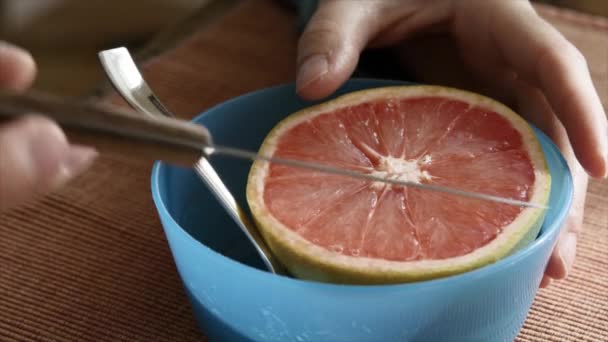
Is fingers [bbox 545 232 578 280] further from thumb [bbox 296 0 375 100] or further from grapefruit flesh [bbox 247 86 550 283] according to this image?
thumb [bbox 296 0 375 100]

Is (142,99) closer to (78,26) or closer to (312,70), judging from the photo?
(312,70)

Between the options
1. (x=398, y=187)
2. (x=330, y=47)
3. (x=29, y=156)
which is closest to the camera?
(x=29, y=156)

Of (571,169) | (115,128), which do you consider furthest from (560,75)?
(115,128)

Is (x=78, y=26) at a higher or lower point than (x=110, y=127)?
lower

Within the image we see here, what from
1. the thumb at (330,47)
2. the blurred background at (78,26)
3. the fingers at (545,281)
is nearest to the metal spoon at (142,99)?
the thumb at (330,47)

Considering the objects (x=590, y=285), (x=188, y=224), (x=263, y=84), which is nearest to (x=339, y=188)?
(x=188, y=224)

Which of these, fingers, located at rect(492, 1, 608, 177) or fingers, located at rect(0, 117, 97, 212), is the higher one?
fingers, located at rect(0, 117, 97, 212)

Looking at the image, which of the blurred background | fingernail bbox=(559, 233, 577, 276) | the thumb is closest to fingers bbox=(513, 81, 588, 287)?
fingernail bbox=(559, 233, 577, 276)
